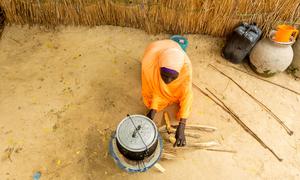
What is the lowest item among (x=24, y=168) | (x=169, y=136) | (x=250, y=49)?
(x=24, y=168)

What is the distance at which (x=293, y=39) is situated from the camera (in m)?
3.60

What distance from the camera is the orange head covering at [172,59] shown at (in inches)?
103

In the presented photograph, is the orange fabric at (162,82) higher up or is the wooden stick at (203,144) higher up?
the orange fabric at (162,82)

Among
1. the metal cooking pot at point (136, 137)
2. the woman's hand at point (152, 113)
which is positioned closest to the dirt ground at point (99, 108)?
the woman's hand at point (152, 113)

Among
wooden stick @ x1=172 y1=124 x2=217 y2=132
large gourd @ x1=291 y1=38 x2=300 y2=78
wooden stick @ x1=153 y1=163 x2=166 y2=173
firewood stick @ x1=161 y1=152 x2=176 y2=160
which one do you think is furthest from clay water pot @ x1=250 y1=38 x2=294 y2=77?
wooden stick @ x1=153 y1=163 x2=166 y2=173

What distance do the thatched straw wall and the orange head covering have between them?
1.26m

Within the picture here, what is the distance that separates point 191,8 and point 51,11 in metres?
1.95

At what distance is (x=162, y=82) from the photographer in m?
2.91

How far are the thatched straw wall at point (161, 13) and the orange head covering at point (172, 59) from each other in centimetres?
126

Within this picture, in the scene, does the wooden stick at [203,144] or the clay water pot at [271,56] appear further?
the clay water pot at [271,56]

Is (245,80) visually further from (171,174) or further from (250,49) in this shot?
(171,174)

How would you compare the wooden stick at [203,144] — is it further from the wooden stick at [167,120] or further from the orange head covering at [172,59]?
the orange head covering at [172,59]

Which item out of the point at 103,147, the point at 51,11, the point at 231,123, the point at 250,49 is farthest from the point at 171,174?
the point at 51,11

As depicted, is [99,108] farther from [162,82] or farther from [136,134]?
[136,134]
